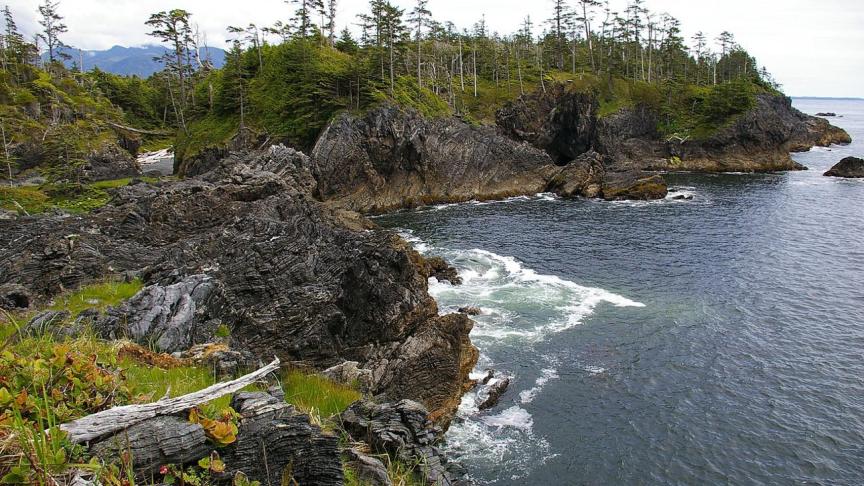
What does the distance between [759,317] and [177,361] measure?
33707 millimetres

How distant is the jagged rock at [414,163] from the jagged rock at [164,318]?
4490 cm

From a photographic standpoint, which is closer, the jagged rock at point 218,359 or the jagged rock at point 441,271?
the jagged rock at point 218,359

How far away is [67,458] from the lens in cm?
555

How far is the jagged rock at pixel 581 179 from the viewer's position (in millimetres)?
74312

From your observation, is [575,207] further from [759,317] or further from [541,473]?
[541,473]

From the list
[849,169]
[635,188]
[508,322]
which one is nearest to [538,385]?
[508,322]

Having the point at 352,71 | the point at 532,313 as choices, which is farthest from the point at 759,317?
the point at 352,71

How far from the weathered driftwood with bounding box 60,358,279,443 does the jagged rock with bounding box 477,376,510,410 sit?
1788cm

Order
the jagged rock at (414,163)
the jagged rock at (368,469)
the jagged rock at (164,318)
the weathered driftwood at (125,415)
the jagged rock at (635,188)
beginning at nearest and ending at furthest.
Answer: the weathered driftwood at (125,415), the jagged rock at (368,469), the jagged rock at (164,318), the jagged rock at (414,163), the jagged rock at (635,188)

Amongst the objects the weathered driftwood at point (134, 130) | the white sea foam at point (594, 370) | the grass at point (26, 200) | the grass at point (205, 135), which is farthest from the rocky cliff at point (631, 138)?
the white sea foam at point (594, 370)

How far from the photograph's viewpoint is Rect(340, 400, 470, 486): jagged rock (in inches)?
480

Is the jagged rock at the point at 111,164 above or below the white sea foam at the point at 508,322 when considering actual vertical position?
above

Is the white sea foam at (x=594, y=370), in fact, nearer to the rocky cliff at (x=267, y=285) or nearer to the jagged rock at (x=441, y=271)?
the rocky cliff at (x=267, y=285)

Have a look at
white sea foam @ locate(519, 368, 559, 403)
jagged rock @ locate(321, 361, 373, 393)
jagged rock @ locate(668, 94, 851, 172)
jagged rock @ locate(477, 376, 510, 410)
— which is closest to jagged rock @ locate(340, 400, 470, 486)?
jagged rock @ locate(321, 361, 373, 393)
